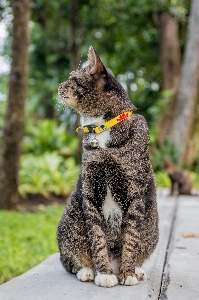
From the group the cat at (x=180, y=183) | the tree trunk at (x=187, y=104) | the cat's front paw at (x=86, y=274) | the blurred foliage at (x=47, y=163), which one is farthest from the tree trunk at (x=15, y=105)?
the tree trunk at (x=187, y=104)

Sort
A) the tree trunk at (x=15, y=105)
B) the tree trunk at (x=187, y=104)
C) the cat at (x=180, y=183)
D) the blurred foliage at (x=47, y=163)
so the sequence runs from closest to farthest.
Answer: the tree trunk at (x=15, y=105), the cat at (x=180, y=183), the blurred foliage at (x=47, y=163), the tree trunk at (x=187, y=104)

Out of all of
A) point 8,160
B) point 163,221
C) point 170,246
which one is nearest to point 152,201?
point 170,246

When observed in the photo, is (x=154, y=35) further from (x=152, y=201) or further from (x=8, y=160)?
(x=152, y=201)

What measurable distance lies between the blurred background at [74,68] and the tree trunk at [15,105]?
15 mm

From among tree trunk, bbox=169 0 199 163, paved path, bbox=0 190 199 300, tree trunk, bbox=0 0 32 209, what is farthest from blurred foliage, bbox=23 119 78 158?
paved path, bbox=0 190 199 300

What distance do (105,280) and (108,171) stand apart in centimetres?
62

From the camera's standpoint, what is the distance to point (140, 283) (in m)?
2.58

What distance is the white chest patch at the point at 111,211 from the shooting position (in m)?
2.51

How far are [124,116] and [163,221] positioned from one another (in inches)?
104

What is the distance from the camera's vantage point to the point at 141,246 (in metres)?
2.64

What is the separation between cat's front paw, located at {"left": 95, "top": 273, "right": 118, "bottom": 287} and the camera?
2.46 meters

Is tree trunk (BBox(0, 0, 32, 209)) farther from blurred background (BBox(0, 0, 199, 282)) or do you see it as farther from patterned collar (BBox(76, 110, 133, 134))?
patterned collar (BBox(76, 110, 133, 134))

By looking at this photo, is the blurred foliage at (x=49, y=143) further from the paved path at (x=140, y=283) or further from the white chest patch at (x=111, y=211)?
the white chest patch at (x=111, y=211)

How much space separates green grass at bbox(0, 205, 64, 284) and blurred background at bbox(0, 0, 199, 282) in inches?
2.3
